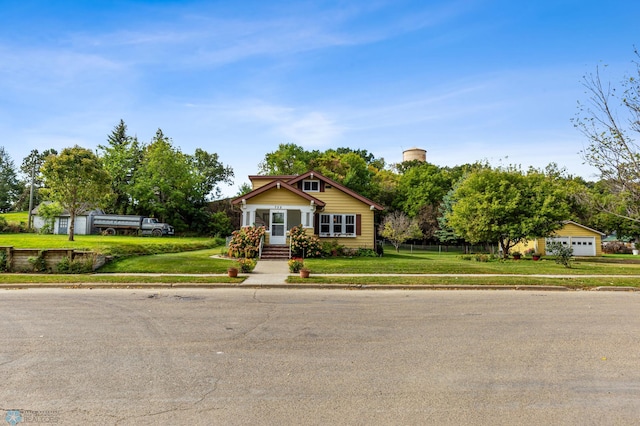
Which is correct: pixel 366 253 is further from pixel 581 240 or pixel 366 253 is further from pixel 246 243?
pixel 581 240

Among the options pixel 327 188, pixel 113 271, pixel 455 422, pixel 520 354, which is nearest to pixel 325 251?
pixel 327 188

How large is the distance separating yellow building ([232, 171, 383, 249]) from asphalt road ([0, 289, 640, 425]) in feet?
46.5

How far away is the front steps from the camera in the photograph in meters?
21.4

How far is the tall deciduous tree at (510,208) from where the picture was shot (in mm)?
27141

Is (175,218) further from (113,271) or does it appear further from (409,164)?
(409,164)

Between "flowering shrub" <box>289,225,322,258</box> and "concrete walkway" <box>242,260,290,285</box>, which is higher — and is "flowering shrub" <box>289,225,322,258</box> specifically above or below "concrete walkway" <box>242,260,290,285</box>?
above

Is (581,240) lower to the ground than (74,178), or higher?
lower

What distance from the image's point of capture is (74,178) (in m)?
23.1

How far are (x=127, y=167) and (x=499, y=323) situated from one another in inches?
2071

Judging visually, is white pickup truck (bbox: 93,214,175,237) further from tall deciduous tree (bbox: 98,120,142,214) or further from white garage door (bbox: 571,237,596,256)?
white garage door (bbox: 571,237,596,256)

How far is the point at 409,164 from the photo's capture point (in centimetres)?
7456

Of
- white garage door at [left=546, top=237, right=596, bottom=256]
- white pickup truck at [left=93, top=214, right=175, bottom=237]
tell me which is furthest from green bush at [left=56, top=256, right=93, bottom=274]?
white garage door at [left=546, top=237, right=596, bottom=256]

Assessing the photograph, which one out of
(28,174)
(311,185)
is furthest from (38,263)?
(28,174)

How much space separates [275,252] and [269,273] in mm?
6003
